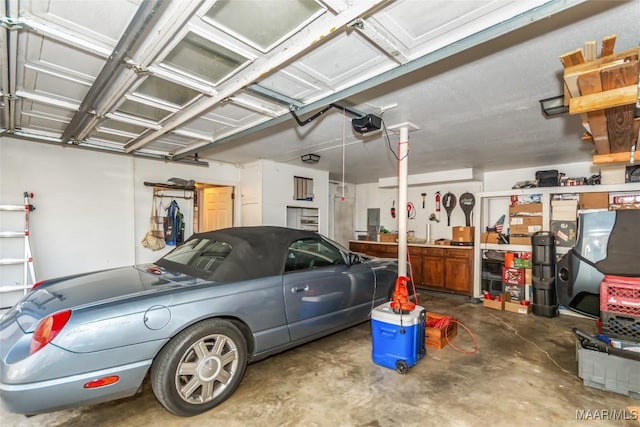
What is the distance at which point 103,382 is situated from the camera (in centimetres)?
174

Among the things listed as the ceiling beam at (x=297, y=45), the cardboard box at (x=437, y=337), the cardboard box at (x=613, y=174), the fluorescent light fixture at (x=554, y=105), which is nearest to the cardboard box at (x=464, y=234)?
the cardboard box at (x=613, y=174)

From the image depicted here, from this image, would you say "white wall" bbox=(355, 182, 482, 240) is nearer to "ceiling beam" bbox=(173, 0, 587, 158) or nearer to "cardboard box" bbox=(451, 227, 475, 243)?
"cardboard box" bbox=(451, 227, 475, 243)

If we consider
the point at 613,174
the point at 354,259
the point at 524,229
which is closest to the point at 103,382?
the point at 354,259

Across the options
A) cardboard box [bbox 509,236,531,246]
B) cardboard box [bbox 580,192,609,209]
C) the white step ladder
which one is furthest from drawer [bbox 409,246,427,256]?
the white step ladder

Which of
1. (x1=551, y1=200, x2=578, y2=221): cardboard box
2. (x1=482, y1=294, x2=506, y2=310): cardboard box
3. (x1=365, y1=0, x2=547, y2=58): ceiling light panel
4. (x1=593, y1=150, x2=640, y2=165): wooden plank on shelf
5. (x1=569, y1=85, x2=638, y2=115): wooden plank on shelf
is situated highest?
(x1=365, y1=0, x2=547, y2=58): ceiling light panel

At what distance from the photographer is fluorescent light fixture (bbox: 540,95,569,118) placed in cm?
250

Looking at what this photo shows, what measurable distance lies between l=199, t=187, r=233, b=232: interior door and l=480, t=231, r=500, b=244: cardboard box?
182 inches

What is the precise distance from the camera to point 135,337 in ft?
5.94

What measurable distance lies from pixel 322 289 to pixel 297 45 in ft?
6.84

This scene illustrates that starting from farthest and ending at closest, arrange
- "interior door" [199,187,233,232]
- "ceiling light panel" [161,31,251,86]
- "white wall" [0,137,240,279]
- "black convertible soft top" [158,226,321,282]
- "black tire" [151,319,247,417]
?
"interior door" [199,187,233,232] → "white wall" [0,137,240,279] → "black convertible soft top" [158,226,321,282] → "black tire" [151,319,247,417] → "ceiling light panel" [161,31,251,86]

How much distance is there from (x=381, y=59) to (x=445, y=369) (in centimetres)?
266

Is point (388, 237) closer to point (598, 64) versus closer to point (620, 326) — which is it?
point (620, 326)

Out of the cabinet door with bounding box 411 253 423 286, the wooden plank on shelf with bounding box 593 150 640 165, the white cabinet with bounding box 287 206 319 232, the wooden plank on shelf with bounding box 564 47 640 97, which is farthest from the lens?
the cabinet door with bounding box 411 253 423 286

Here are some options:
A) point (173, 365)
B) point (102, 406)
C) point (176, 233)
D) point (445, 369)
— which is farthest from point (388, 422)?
point (176, 233)
